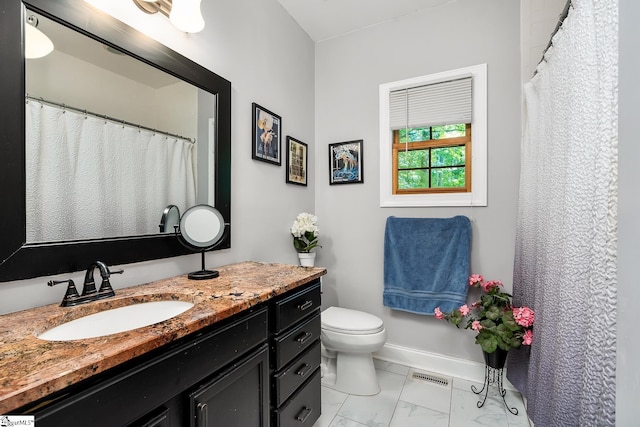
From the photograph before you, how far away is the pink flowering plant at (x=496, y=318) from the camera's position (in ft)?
5.15

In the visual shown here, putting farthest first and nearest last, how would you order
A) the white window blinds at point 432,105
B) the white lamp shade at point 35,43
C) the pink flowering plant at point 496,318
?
the white window blinds at point 432,105 → the pink flowering plant at point 496,318 → the white lamp shade at point 35,43

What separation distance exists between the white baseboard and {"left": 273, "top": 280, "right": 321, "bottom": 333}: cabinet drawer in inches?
46.7

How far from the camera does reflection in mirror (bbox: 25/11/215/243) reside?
36.5 inches

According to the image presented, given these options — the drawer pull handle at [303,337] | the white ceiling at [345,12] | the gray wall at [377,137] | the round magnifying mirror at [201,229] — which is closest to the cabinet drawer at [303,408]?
the drawer pull handle at [303,337]

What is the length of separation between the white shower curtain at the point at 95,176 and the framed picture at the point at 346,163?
134cm

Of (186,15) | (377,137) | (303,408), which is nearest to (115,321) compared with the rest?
(303,408)

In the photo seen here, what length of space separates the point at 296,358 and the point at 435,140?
183cm

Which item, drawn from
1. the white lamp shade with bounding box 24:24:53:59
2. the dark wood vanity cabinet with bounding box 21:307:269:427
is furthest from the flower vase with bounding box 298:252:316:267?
the white lamp shade with bounding box 24:24:53:59

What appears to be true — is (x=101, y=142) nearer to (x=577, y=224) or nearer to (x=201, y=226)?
(x=201, y=226)

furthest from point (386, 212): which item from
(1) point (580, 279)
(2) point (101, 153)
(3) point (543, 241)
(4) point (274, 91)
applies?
(2) point (101, 153)

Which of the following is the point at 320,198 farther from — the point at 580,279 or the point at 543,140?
the point at 580,279

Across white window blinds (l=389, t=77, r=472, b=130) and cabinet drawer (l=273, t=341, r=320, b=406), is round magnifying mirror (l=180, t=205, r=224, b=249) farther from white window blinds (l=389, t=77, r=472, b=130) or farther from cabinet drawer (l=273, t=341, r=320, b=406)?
white window blinds (l=389, t=77, r=472, b=130)

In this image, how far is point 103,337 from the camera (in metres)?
0.69

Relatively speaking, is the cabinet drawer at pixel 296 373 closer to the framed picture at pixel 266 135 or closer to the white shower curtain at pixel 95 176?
the white shower curtain at pixel 95 176
